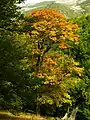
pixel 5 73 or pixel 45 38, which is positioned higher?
pixel 5 73

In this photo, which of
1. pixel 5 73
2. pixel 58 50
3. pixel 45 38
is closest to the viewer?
pixel 5 73

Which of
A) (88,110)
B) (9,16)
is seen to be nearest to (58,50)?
(88,110)

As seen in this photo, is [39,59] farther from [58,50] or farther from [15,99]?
[15,99]

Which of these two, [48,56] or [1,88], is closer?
[1,88]

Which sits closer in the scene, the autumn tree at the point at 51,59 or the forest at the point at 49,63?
the forest at the point at 49,63

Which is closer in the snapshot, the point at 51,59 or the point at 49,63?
the point at 49,63

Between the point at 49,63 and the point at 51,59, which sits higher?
the point at 51,59

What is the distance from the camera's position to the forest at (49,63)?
19969 millimetres

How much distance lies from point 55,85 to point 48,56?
11.5 ft

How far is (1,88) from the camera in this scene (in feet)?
63.8

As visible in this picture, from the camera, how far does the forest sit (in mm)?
19969

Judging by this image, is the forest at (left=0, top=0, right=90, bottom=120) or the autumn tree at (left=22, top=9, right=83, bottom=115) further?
the autumn tree at (left=22, top=9, right=83, bottom=115)

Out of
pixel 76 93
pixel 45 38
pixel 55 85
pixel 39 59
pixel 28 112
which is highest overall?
pixel 45 38

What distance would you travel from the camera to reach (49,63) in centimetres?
4369
